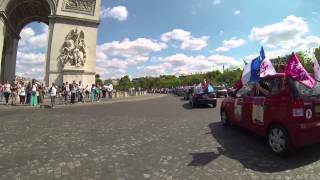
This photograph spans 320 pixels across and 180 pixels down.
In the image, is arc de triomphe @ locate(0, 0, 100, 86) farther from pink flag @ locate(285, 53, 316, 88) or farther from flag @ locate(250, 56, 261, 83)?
pink flag @ locate(285, 53, 316, 88)

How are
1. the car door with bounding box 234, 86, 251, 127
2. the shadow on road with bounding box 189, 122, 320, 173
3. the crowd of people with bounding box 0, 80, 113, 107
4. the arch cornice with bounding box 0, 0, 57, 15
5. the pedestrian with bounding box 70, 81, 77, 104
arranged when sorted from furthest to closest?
the arch cornice with bounding box 0, 0, 57, 15, the pedestrian with bounding box 70, 81, 77, 104, the crowd of people with bounding box 0, 80, 113, 107, the car door with bounding box 234, 86, 251, 127, the shadow on road with bounding box 189, 122, 320, 173

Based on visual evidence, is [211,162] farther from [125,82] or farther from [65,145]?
[125,82]

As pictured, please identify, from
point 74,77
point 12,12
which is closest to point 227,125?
point 74,77

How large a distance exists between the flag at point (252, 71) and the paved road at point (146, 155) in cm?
145

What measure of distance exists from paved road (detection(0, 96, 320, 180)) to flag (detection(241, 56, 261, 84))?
1.45 meters

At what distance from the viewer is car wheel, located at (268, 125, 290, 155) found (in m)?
6.81

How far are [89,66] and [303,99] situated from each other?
27665 mm

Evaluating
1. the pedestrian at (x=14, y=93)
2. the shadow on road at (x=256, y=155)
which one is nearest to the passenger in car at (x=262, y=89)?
the shadow on road at (x=256, y=155)

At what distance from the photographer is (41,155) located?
7117 millimetres

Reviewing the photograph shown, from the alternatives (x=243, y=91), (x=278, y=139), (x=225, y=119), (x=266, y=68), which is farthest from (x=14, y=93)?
(x=278, y=139)

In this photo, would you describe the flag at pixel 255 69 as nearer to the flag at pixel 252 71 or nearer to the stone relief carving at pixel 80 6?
the flag at pixel 252 71

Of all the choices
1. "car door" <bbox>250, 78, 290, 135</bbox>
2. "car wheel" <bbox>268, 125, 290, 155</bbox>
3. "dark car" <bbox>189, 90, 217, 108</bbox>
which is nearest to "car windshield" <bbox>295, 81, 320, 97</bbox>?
Answer: "car door" <bbox>250, 78, 290, 135</bbox>

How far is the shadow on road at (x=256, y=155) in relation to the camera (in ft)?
20.9

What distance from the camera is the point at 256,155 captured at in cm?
712
